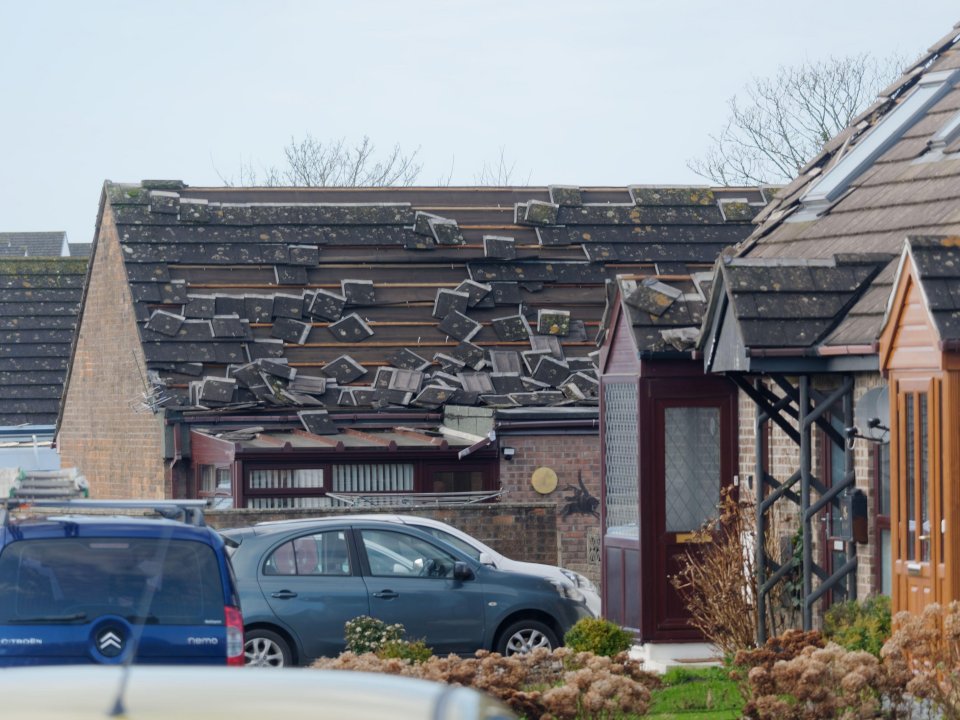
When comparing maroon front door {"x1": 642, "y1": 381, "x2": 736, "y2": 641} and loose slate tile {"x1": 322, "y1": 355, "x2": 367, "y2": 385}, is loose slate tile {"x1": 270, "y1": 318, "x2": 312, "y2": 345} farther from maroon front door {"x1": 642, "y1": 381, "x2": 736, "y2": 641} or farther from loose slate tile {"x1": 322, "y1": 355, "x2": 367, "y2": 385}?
maroon front door {"x1": 642, "y1": 381, "x2": 736, "y2": 641}

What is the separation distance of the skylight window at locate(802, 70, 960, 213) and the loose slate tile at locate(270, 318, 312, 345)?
30.2 feet

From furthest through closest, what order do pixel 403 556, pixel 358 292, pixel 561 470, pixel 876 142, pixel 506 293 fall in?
pixel 506 293, pixel 358 292, pixel 561 470, pixel 876 142, pixel 403 556

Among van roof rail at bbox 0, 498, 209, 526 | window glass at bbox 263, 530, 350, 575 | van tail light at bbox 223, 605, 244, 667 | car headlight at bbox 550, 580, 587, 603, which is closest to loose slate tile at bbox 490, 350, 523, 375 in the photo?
car headlight at bbox 550, 580, 587, 603

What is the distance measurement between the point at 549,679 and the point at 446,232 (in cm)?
1489

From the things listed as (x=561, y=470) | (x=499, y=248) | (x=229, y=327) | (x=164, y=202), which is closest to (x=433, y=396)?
(x=561, y=470)

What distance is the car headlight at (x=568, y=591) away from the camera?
1551 centimetres

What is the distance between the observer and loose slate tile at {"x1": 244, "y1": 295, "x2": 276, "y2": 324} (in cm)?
Result: 2306

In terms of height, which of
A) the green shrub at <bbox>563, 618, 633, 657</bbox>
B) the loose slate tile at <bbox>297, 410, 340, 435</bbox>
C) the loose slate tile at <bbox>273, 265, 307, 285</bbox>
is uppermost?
the loose slate tile at <bbox>273, 265, 307, 285</bbox>

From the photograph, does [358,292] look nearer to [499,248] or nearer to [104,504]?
[499,248]

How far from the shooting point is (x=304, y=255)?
24156mm

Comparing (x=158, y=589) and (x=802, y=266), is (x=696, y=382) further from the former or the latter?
(x=158, y=589)

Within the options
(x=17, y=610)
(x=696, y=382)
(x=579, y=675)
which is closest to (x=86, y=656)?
(x=17, y=610)

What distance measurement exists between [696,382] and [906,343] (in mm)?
4020

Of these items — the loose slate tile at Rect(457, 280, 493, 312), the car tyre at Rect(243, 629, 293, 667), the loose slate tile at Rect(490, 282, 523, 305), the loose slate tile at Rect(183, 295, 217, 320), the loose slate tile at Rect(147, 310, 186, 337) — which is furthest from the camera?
the loose slate tile at Rect(490, 282, 523, 305)
